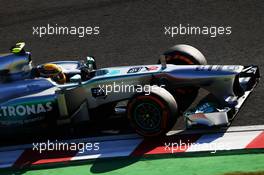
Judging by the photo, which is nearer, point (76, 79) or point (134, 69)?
point (76, 79)

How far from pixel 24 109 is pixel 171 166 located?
253 centimetres

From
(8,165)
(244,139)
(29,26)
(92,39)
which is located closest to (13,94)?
(8,165)

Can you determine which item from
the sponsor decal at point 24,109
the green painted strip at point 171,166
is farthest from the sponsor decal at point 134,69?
the green painted strip at point 171,166

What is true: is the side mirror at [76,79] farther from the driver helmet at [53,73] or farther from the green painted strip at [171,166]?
the green painted strip at [171,166]

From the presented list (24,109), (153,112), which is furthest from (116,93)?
(24,109)

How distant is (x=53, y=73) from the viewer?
427 inches

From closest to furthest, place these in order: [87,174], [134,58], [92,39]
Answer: [87,174]
[134,58]
[92,39]

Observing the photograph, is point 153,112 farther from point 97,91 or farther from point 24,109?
point 24,109

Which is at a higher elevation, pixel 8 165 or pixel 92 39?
pixel 92 39

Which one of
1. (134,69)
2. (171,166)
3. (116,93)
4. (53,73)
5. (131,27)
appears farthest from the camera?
(131,27)

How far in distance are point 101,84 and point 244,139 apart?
222 cm

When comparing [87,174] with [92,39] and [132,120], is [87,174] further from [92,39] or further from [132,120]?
[92,39]

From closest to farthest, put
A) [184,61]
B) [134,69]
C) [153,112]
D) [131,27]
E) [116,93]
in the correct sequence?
[153,112]
[116,93]
[134,69]
[184,61]
[131,27]

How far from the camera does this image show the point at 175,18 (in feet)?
51.2
